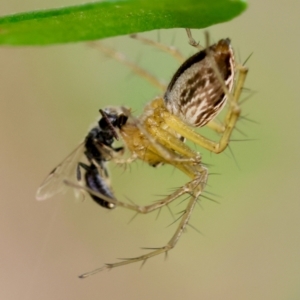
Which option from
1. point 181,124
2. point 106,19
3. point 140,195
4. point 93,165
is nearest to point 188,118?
point 181,124

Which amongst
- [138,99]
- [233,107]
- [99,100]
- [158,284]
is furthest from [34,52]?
[233,107]

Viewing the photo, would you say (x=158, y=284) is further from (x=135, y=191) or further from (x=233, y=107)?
(x=233, y=107)

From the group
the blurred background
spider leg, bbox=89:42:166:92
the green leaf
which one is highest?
the green leaf

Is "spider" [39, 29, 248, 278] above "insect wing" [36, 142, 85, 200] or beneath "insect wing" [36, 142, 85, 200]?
above

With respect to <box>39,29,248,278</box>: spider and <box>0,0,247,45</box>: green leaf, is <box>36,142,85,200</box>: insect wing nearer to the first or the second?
<box>39,29,248,278</box>: spider

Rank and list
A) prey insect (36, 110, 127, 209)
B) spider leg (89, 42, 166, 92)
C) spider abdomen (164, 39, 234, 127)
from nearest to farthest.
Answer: spider abdomen (164, 39, 234, 127), prey insect (36, 110, 127, 209), spider leg (89, 42, 166, 92)

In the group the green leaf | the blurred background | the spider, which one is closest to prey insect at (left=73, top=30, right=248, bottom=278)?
the spider

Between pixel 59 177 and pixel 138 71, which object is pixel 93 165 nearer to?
pixel 59 177
